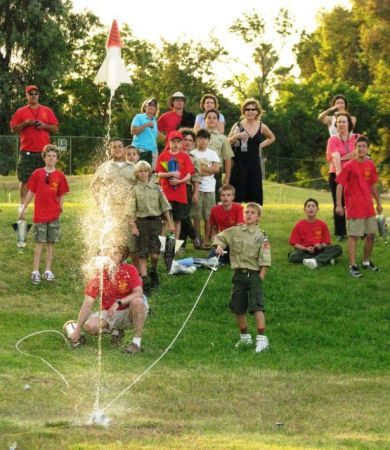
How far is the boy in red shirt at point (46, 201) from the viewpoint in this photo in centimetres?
1498

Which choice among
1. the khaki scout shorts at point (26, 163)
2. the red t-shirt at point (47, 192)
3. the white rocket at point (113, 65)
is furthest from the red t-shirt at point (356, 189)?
the white rocket at point (113, 65)

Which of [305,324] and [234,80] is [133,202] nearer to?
[305,324]

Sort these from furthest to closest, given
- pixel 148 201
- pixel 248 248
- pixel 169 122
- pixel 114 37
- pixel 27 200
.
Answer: pixel 169 122, pixel 27 200, pixel 148 201, pixel 248 248, pixel 114 37

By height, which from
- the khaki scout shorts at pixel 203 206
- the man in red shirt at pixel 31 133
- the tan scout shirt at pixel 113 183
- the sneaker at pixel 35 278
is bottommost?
the sneaker at pixel 35 278

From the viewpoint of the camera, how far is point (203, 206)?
16.3 metres

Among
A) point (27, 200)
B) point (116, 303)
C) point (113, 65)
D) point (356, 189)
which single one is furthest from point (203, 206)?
point (113, 65)

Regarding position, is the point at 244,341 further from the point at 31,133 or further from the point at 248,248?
the point at 31,133

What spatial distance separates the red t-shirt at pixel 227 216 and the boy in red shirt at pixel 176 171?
490 mm

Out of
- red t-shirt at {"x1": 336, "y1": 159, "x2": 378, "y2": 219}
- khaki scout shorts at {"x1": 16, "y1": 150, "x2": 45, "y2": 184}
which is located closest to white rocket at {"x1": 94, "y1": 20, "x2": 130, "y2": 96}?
red t-shirt at {"x1": 336, "y1": 159, "x2": 378, "y2": 219}

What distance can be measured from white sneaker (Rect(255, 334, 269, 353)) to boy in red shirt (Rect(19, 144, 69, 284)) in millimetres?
3789

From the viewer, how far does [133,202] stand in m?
14.5

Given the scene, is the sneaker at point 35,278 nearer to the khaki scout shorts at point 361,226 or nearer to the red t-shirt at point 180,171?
the red t-shirt at point 180,171

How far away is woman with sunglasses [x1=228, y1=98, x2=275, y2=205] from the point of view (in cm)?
1611

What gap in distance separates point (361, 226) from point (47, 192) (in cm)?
413
